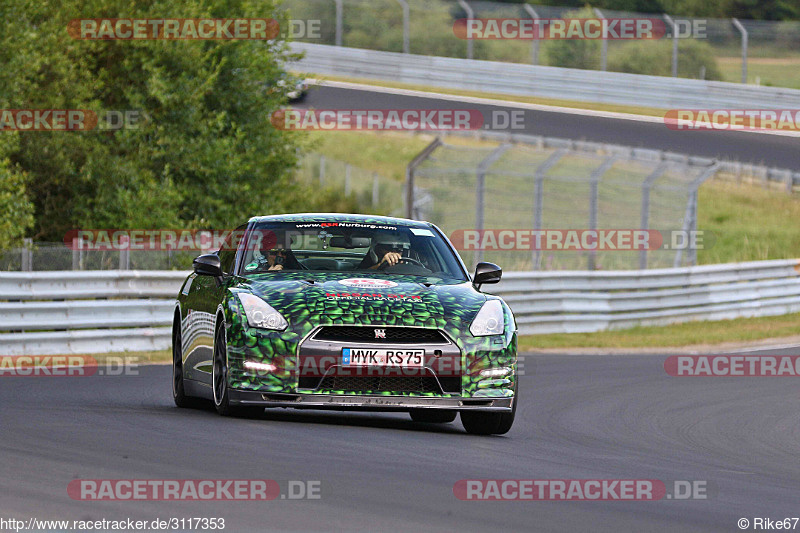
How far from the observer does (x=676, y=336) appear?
892 inches

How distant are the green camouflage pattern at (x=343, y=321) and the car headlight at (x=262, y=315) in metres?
0.03

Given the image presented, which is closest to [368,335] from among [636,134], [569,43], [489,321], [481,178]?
[489,321]

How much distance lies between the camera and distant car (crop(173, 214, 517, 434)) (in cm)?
902

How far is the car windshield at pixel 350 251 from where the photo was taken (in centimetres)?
1021

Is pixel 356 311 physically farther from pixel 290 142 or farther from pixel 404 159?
pixel 404 159

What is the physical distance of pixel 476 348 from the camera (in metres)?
9.25

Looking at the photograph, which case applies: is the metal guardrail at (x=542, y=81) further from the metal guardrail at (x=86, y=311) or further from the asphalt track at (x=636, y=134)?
the metal guardrail at (x=86, y=311)

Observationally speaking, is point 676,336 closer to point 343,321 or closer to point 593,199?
point 593,199

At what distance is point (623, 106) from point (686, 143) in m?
4.34

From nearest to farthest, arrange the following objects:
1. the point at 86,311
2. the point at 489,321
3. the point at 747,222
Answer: the point at 489,321 < the point at 86,311 < the point at 747,222

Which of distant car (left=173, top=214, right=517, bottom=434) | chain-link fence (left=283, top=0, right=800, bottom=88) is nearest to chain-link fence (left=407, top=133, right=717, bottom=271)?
chain-link fence (left=283, top=0, right=800, bottom=88)

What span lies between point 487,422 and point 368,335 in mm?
1240

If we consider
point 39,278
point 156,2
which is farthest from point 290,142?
point 39,278

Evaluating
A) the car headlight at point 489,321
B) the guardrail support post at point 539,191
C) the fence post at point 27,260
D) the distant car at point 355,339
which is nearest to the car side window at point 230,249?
the distant car at point 355,339
